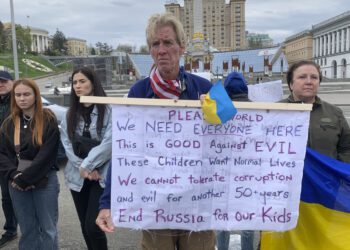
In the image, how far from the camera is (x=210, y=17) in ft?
438

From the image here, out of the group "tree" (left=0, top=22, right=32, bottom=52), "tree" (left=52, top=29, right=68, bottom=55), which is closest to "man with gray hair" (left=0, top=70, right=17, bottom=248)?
"tree" (left=0, top=22, right=32, bottom=52)

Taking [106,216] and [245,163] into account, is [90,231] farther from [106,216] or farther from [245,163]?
[245,163]

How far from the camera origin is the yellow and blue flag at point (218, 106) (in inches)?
87.1

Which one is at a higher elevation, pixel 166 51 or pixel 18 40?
pixel 18 40

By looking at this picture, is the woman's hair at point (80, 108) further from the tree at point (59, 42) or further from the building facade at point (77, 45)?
the building facade at point (77, 45)

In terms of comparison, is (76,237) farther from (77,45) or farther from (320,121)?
(77,45)

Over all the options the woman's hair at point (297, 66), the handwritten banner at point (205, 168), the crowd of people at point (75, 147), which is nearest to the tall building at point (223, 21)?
the crowd of people at point (75, 147)

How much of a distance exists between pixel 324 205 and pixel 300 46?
140 meters

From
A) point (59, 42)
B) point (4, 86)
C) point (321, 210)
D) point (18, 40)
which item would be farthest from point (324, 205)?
point (59, 42)

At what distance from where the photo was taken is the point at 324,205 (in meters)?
2.81

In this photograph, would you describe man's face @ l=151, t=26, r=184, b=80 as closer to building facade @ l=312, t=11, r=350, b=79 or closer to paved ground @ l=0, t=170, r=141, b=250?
paved ground @ l=0, t=170, r=141, b=250

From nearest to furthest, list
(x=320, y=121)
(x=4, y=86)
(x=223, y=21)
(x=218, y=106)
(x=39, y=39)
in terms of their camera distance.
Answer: (x=218, y=106)
(x=320, y=121)
(x=4, y=86)
(x=223, y=21)
(x=39, y=39)

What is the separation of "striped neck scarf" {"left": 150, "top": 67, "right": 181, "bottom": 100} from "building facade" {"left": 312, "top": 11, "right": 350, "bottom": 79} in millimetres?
100639

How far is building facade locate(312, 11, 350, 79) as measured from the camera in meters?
97.6
